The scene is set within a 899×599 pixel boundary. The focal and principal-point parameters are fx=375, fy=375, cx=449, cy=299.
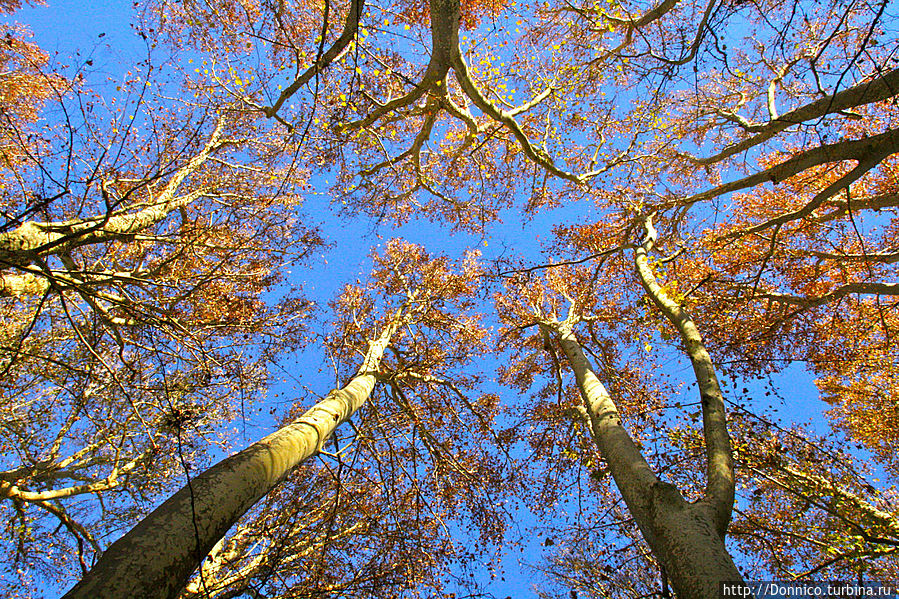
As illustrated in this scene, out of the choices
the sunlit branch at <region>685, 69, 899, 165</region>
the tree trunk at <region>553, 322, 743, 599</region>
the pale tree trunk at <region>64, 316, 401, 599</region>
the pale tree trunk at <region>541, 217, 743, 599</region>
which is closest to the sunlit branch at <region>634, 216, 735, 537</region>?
the pale tree trunk at <region>541, 217, 743, 599</region>

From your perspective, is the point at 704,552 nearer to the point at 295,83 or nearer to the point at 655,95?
the point at 655,95

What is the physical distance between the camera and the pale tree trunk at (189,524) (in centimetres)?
184

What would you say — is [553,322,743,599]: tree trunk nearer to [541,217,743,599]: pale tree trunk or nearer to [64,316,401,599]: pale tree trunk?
[541,217,743,599]: pale tree trunk

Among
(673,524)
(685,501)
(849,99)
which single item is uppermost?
(849,99)

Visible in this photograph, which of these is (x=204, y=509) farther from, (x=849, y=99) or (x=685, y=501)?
(x=849, y=99)

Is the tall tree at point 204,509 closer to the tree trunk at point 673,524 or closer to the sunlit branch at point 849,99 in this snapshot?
the tree trunk at point 673,524

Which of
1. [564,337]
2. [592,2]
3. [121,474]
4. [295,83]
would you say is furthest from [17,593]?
[592,2]

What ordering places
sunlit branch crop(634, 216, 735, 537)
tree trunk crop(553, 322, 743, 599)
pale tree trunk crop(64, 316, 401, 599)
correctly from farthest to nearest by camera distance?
1. sunlit branch crop(634, 216, 735, 537)
2. tree trunk crop(553, 322, 743, 599)
3. pale tree trunk crop(64, 316, 401, 599)

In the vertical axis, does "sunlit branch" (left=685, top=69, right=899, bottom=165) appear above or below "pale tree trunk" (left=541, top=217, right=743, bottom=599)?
above

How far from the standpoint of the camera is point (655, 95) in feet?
14.3

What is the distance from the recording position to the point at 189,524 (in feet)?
7.30

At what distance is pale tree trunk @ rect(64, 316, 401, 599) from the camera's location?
184 centimetres

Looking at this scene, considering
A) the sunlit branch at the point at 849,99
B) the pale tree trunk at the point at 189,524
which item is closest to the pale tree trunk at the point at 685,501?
the sunlit branch at the point at 849,99

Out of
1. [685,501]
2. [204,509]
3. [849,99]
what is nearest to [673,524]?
[685,501]
